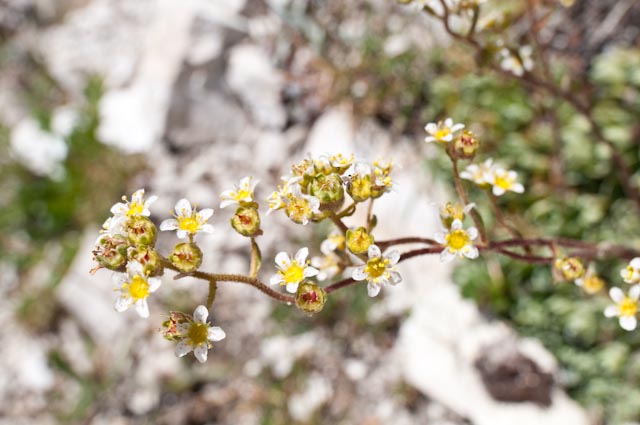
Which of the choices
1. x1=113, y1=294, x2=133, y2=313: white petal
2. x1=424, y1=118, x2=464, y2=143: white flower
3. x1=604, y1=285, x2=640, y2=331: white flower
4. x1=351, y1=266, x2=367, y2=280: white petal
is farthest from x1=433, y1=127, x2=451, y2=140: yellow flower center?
x1=113, y1=294, x2=133, y2=313: white petal

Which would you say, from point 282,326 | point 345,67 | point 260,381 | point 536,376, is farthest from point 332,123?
point 536,376

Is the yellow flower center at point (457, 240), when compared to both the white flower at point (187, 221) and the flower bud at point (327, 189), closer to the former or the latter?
the flower bud at point (327, 189)

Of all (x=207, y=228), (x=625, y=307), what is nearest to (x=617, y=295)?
(x=625, y=307)

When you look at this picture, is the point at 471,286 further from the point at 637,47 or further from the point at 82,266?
the point at 82,266

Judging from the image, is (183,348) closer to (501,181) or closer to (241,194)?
(241,194)

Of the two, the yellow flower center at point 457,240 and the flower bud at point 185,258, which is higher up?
the yellow flower center at point 457,240

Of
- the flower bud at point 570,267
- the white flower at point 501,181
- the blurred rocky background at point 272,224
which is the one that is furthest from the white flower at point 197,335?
the blurred rocky background at point 272,224

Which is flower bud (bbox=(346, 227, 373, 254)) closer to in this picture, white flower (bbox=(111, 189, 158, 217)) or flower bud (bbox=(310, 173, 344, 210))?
flower bud (bbox=(310, 173, 344, 210))
